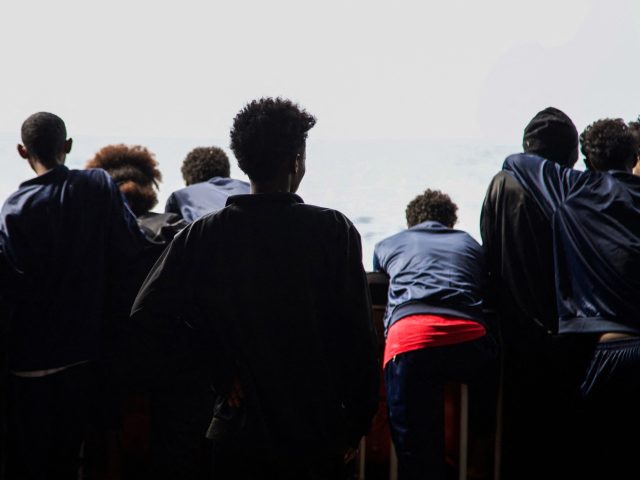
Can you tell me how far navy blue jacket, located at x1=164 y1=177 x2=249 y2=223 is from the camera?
2.42 metres

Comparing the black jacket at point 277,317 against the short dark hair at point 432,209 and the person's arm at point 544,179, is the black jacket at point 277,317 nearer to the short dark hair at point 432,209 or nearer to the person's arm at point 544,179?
the person's arm at point 544,179

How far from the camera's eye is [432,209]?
2760 mm

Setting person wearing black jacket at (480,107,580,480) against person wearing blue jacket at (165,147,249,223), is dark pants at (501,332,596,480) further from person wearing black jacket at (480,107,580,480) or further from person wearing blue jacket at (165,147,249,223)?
person wearing blue jacket at (165,147,249,223)

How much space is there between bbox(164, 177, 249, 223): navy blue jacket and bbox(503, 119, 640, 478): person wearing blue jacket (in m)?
0.91

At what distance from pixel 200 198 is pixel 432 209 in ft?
2.66

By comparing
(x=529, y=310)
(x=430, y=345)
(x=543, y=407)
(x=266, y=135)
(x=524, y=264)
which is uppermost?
(x=266, y=135)

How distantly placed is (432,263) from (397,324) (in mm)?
220

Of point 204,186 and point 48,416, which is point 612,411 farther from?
point 48,416

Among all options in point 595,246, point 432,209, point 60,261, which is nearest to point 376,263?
point 432,209

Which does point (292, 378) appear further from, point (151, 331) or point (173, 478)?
point (173, 478)

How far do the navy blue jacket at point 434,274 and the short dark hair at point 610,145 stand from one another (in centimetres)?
45

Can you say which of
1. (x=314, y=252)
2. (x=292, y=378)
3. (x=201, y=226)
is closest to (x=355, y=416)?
(x=292, y=378)

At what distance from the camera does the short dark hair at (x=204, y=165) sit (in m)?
2.68

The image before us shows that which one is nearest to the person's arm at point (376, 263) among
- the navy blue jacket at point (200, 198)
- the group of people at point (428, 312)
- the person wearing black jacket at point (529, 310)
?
the group of people at point (428, 312)
